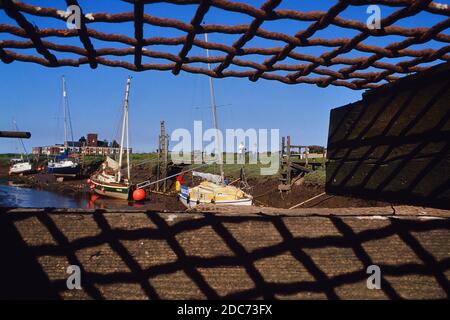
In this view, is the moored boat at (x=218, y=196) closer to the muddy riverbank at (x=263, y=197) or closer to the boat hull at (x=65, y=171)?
the muddy riverbank at (x=263, y=197)

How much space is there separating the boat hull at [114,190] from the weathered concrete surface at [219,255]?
36.3 meters

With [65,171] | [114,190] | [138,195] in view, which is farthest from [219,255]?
[65,171]

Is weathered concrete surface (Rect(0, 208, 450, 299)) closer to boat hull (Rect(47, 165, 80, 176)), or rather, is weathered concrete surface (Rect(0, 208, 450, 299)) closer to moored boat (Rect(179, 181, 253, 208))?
moored boat (Rect(179, 181, 253, 208))

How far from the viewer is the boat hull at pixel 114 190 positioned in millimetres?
38281

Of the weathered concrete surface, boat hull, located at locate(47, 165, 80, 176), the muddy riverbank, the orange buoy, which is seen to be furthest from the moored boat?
A: boat hull, located at locate(47, 165, 80, 176)

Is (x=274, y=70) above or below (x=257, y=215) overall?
above

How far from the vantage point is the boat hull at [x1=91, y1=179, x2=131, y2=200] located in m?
38.3

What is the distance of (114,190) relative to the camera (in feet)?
128
